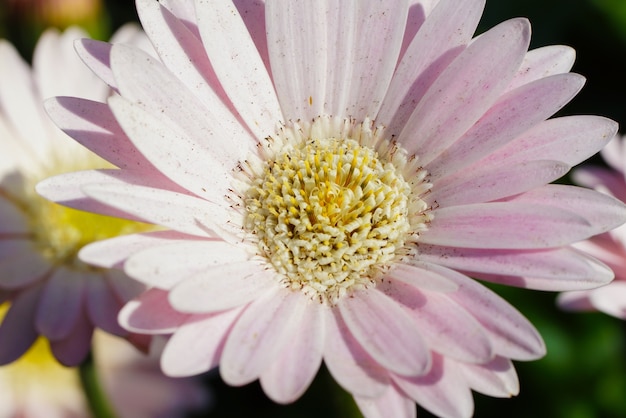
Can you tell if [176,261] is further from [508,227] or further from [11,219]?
[11,219]

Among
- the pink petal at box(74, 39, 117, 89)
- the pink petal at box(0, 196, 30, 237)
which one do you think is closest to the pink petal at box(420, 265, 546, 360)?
the pink petal at box(74, 39, 117, 89)

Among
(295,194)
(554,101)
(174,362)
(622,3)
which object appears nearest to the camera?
(174,362)

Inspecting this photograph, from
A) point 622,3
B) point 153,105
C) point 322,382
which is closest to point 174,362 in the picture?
point 153,105

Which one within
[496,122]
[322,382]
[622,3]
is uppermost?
[622,3]

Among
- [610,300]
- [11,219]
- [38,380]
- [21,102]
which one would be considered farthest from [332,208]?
[38,380]

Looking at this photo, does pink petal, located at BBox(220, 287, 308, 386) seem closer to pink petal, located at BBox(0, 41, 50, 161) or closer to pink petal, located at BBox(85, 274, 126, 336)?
pink petal, located at BBox(85, 274, 126, 336)

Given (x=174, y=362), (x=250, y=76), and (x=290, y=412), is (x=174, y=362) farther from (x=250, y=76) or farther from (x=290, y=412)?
(x=290, y=412)
